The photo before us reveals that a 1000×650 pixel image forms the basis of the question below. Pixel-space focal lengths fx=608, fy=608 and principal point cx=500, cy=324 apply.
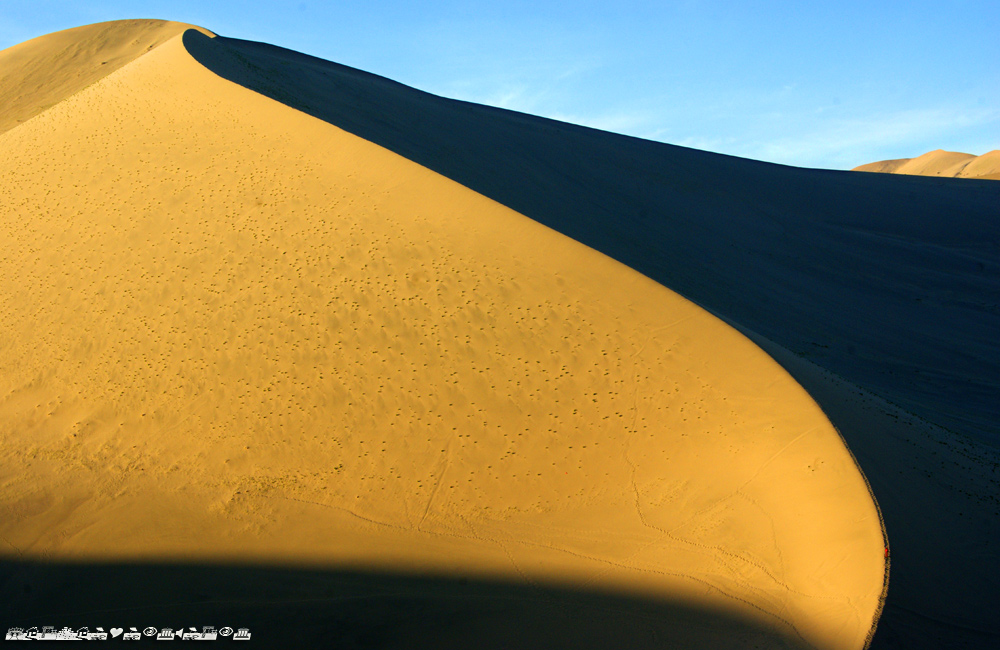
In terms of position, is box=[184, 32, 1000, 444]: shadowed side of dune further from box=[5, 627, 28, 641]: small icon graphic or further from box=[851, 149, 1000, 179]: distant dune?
box=[851, 149, 1000, 179]: distant dune

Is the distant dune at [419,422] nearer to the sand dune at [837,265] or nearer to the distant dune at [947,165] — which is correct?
the sand dune at [837,265]

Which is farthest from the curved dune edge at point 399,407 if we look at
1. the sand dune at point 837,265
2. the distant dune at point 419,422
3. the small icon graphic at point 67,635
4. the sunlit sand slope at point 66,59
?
the sunlit sand slope at point 66,59

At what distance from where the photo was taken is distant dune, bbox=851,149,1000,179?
3206 inches

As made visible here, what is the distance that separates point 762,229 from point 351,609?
22.5 metres

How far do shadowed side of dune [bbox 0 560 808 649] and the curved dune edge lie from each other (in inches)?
12.1

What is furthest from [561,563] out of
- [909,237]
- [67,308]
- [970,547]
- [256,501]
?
[909,237]

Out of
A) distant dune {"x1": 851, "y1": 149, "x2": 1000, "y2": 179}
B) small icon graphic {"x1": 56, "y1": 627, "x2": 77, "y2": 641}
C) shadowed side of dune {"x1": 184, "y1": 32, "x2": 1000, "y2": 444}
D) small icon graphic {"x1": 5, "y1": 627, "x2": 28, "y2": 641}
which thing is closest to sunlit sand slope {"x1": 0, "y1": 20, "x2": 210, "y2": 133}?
shadowed side of dune {"x1": 184, "y1": 32, "x2": 1000, "y2": 444}

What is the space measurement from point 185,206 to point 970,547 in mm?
17442

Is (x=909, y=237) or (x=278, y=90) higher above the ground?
(x=278, y=90)

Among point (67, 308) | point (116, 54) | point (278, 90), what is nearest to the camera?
point (67, 308)

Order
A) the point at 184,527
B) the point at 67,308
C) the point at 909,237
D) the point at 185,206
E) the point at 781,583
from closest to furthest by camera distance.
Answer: the point at 781,583 → the point at 184,527 → the point at 67,308 → the point at 185,206 → the point at 909,237

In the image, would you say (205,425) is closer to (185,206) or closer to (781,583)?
(185,206)

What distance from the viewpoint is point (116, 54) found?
1475 inches

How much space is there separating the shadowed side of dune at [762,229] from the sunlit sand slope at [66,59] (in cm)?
1459
